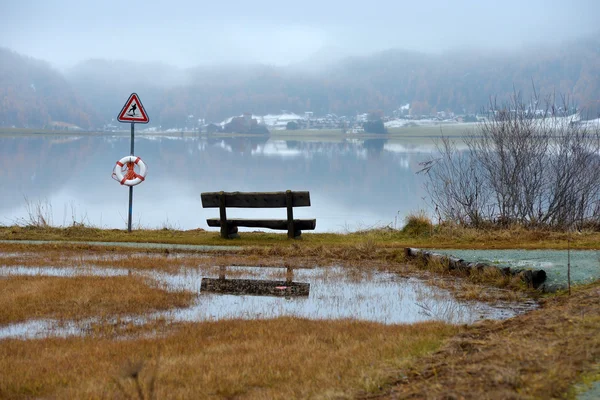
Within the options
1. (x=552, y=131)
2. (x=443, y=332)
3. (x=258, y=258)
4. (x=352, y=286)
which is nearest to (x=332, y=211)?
(x=552, y=131)

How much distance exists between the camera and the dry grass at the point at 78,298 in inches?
374

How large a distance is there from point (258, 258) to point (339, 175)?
179 ft

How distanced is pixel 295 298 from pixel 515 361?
5.29 m

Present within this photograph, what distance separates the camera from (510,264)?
39.8 feet

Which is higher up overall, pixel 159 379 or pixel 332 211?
pixel 159 379

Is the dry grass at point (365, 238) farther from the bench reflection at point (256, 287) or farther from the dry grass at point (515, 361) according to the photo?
the dry grass at point (515, 361)

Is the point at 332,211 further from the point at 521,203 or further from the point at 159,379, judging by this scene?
the point at 159,379

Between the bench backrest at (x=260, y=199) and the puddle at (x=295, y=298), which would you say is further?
the bench backrest at (x=260, y=199)

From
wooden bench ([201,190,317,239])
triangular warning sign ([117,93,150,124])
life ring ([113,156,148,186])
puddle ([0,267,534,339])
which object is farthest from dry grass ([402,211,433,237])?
triangular warning sign ([117,93,150,124])

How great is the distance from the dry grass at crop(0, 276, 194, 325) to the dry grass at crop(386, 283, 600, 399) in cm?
446

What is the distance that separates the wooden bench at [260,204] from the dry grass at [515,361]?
8.71 m

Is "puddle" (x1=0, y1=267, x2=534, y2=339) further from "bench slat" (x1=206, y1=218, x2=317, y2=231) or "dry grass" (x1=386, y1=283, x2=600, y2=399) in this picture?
"bench slat" (x1=206, y1=218, x2=317, y2=231)

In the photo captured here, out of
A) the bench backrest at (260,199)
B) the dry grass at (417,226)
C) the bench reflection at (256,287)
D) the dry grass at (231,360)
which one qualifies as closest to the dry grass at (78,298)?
the bench reflection at (256,287)

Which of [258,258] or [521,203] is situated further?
[521,203]
